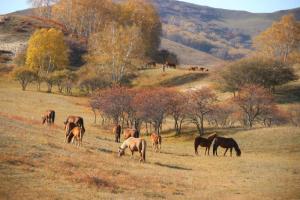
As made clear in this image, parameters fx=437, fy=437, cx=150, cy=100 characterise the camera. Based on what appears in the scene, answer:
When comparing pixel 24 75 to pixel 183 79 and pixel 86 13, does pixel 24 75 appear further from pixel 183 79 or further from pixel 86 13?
pixel 86 13

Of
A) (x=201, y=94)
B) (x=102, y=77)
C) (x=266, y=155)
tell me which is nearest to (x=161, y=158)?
(x=266, y=155)

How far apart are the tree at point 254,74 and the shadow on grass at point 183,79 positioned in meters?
14.9

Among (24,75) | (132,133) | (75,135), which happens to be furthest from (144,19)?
(75,135)

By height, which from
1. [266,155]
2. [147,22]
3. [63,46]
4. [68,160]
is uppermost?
[147,22]

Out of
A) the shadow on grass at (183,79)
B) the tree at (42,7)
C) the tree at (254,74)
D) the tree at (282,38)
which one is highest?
the tree at (42,7)

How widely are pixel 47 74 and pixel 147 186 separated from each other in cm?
7567

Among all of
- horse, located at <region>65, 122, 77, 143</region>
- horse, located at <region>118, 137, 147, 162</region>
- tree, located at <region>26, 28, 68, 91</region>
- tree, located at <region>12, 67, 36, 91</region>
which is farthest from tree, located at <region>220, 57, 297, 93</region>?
horse, located at <region>118, 137, 147, 162</region>

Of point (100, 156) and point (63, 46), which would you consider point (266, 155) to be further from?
point (63, 46)

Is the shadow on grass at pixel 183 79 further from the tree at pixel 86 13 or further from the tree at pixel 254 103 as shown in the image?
the tree at pixel 254 103

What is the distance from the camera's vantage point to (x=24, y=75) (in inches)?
3401

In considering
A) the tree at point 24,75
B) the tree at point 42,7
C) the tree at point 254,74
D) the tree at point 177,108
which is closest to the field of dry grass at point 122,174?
the tree at point 177,108

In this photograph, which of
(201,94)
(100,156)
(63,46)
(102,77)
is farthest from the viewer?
(63,46)

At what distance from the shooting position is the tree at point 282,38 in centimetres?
10169

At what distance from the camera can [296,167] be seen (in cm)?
3391
